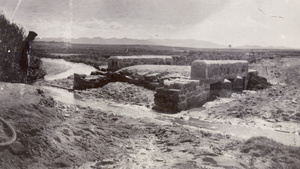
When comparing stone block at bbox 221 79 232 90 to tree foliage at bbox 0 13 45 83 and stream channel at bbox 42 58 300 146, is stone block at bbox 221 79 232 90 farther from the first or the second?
tree foliage at bbox 0 13 45 83

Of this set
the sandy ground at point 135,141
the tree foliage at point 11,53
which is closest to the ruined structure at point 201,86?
the sandy ground at point 135,141

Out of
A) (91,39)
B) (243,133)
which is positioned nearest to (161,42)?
(91,39)

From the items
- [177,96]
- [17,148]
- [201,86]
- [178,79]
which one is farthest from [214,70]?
[17,148]

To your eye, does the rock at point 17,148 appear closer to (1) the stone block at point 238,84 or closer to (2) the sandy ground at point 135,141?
(2) the sandy ground at point 135,141

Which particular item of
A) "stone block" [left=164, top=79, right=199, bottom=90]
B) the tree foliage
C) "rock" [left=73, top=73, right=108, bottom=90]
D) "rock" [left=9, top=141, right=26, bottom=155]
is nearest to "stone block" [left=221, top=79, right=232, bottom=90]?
"stone block" [left=164, top=79, right=199, bottom=90]

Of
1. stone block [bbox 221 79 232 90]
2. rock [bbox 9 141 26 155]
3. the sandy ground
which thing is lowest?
the sandy ground

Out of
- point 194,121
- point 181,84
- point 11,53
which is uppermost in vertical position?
point 11,53

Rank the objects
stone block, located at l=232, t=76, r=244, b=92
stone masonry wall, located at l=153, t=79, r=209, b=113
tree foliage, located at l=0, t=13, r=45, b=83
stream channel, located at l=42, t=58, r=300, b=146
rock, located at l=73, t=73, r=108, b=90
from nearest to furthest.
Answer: stream channel, located at l=42, t=58, r=300, b=146
stone masonry wall, located at l=153, t=79, r=209, b=113
stone block, located at l=232, t=76, r=244, b=92
rock, located at l=73, t=73, r=108, b=90
tree foliage, located at l=0, t=13, r=45, b=83

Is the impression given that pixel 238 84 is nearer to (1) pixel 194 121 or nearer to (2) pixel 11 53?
(1) pixel 194 121
